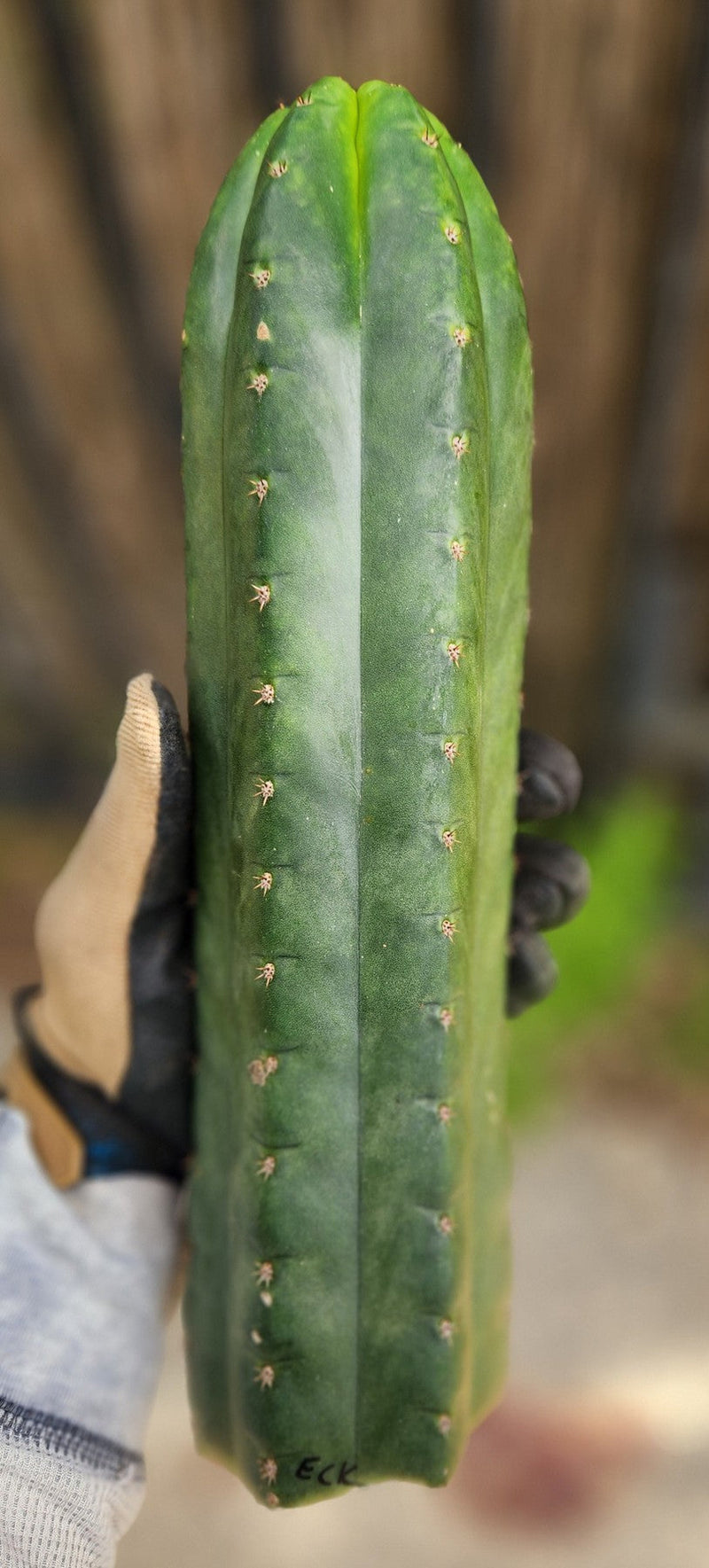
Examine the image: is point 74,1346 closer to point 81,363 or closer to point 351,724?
point 351,724

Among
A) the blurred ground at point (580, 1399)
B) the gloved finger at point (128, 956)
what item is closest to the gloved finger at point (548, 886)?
the gloved finger at point (128, 956)

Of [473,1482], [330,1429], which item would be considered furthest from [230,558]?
[473,1482]

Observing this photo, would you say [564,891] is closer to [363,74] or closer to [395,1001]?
[395,1001]

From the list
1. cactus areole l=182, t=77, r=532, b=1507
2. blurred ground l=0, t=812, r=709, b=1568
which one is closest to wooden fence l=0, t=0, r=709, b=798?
blurred ground l=0, t=812, r=709, b=1568

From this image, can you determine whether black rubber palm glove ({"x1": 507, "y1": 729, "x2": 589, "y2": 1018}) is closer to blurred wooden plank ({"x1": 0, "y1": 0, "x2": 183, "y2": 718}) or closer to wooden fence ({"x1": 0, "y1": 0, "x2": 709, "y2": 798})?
wooden fence ({"x1": 0, "y1": 0, "x2": 709, "y2": 798})

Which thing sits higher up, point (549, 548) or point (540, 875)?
point (540, 875)

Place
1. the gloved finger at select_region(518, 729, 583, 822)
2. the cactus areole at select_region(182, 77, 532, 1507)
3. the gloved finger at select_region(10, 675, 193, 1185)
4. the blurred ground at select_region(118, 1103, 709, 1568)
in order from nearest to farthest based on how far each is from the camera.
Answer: the cactus areole at select_region(182, 77, 532, 1507), the gloved finger at select_region(10, 675, 193, 1185), the gloved finger at select_region(518, 729, 583, 822), the blurred ground at select_region(118, 1103, 709, 1568)

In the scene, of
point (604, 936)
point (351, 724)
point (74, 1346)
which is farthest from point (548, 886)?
point (604, 936)
